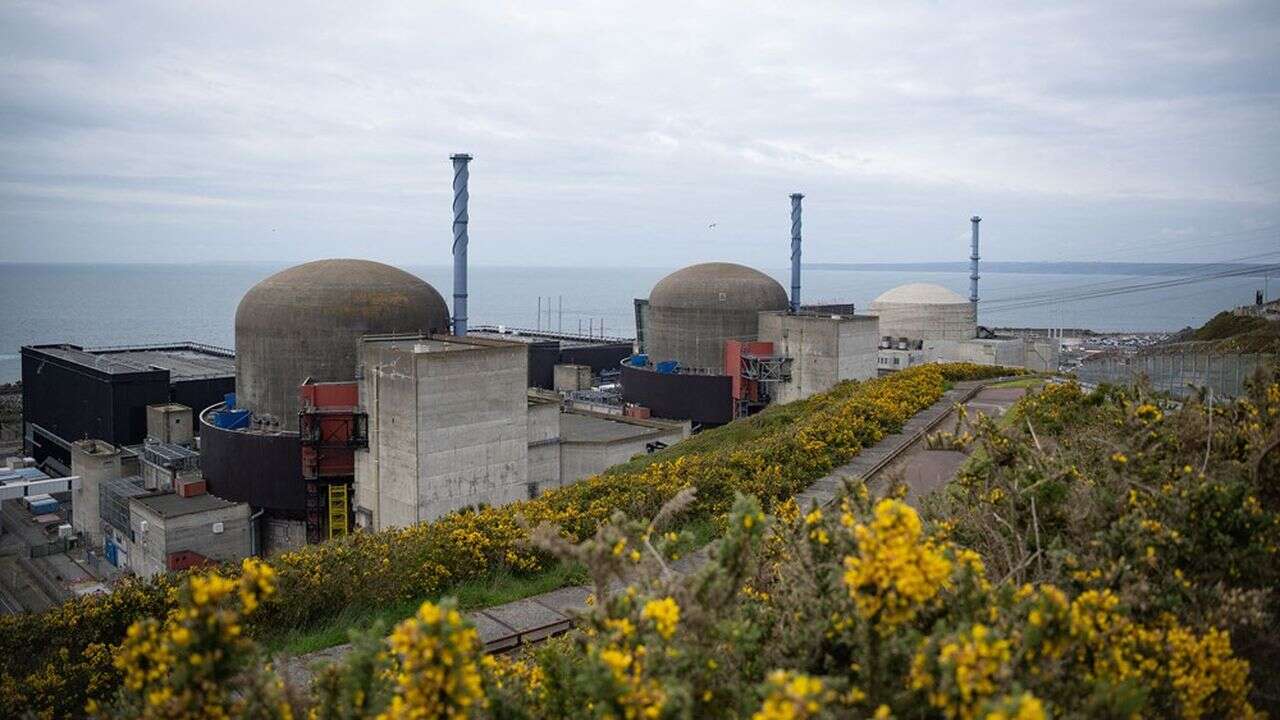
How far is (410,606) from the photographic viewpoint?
1123 cm

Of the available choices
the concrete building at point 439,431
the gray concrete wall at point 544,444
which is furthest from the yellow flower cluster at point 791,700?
the gray concrete wall at point 544,444

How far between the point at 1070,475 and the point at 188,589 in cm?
755

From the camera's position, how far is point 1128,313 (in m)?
192

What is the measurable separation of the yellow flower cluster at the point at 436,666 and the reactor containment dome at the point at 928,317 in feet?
189

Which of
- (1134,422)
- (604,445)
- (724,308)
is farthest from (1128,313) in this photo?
(1134,422)

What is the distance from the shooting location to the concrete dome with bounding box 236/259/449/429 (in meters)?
29.7

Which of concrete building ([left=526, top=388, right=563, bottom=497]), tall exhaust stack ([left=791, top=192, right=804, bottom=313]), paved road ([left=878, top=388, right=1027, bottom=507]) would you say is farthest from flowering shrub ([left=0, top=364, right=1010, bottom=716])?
tall exhaust stack ([left=791, top=192, right=804, bottom=313])

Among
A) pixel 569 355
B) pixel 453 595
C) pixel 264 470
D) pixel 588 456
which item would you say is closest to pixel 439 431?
pixel 264 470

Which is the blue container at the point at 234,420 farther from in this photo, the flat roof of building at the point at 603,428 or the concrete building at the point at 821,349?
the concrete building at the point at 821,349

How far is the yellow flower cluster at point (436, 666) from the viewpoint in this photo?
4.68 meters

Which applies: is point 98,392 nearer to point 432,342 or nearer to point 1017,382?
point 432,342

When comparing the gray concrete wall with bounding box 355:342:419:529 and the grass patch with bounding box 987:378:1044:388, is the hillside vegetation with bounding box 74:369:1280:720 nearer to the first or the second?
the gray concrete wall with bounding box 355:342:419:529

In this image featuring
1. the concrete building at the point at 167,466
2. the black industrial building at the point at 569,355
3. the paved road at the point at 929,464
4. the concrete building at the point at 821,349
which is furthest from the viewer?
the black industrial building at the point at 569,355

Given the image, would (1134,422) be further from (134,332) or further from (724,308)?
(134,332)
